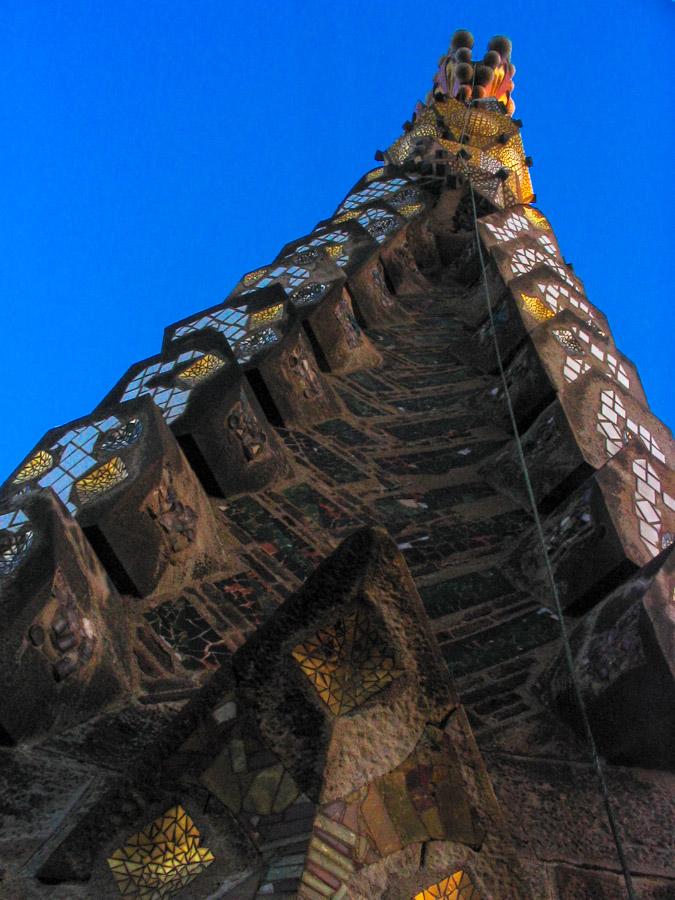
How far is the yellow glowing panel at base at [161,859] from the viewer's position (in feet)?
7.71

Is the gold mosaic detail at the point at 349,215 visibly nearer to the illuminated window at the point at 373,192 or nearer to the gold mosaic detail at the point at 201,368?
the illuminated window at the point at 373,192

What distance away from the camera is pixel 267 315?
677 centimetres

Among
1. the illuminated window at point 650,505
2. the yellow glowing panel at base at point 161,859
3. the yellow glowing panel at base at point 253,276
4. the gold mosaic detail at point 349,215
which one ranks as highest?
the gold mosaic detail at point 349,215

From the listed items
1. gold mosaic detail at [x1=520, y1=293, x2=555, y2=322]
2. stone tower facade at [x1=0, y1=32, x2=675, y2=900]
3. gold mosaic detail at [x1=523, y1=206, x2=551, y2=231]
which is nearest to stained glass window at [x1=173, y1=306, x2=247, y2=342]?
stone tower facade at [x1=0, y1=32, x2=675, y2=900]

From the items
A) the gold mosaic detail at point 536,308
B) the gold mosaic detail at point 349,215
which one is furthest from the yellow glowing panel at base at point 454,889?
the gold mosaic detail at point 349,215

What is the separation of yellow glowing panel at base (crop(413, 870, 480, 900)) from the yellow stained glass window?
23.6ft

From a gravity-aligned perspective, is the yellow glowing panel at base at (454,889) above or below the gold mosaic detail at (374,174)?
below

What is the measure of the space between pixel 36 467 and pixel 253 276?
3969 millimetres

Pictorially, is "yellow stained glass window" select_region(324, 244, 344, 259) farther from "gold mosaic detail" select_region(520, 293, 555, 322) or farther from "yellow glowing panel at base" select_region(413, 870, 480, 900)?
"yellow glowing panel at base" select_region(413, 870, 480, 900)

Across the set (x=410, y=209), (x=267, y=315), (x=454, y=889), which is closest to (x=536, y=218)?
(x=410, y=209)

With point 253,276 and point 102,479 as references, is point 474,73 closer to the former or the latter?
point 253,276

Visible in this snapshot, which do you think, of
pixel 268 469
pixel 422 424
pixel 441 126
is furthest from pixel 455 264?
pixel 268 469

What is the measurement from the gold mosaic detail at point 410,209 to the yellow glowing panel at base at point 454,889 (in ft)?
29.9

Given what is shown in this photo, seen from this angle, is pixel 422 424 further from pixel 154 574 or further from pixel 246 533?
pixel 154 574
